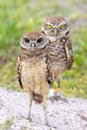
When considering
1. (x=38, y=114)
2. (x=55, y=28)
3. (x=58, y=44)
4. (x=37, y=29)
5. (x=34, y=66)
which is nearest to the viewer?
(x=34, y=66)

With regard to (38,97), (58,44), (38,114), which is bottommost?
(38,114)

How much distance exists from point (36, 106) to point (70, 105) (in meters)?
0.79

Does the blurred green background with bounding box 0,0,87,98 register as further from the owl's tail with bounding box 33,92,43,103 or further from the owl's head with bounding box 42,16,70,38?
the owl's tail with bounding box 33,92,43,103

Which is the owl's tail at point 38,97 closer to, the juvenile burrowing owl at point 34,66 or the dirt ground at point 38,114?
the juvenile burrowing owl at point 34,66

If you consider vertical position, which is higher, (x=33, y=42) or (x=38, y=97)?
(x=33, y=42)

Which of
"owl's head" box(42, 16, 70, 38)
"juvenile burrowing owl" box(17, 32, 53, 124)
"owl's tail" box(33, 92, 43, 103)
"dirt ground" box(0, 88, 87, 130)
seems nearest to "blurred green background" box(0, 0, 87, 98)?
"owl's head" box(42, 16, 70, 38)

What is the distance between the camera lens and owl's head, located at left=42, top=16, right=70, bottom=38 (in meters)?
10.5

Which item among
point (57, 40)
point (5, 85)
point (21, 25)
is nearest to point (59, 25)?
point (57, 40)

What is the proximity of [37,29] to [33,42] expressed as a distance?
7560 millimetres

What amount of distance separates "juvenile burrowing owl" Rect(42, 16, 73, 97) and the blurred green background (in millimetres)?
692

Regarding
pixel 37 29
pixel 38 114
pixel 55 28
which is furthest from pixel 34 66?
pixel 37 29

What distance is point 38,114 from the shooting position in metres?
9.10

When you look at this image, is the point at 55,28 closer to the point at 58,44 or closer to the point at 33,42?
the point at 58,44

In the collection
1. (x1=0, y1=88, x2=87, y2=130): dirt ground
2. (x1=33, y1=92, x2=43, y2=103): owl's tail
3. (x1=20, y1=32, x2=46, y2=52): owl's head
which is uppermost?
(x1=20, y1=32, x2=46, y2=52): owl's head
